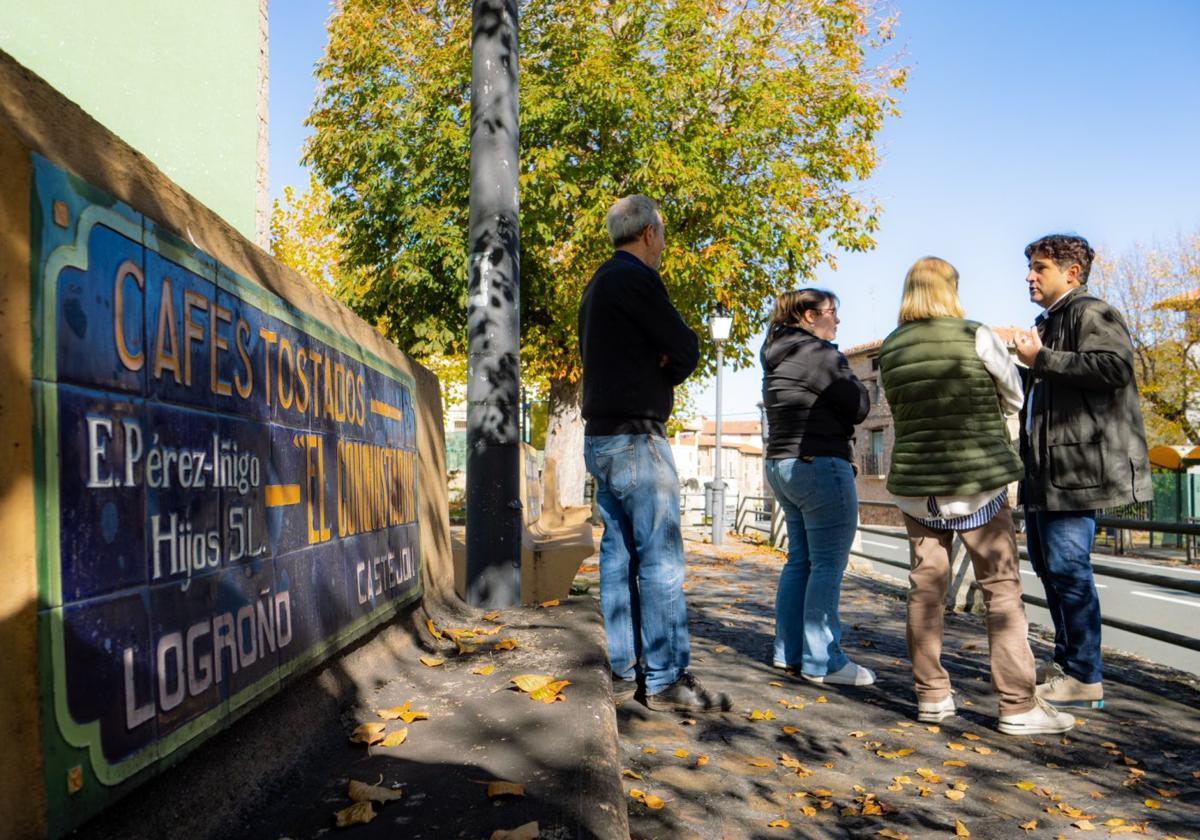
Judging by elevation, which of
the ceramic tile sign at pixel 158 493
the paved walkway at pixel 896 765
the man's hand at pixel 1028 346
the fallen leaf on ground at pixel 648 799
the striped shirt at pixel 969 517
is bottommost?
the paved walkway at pixel 896 765

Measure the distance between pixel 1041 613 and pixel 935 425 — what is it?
8.52m

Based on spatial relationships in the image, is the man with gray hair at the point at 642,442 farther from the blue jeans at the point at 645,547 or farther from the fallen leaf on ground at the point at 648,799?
the fallen leaf on ground at the point at 648,799

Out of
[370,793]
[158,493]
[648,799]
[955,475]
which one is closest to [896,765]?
[648,799]

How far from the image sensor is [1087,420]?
4449mm

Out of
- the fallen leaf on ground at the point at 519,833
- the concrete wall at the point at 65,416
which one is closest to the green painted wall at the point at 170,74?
the concrete wall at the point at 65,416

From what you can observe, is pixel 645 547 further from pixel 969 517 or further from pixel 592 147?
pixel 592 147

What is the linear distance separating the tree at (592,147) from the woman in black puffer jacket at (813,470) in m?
12.3

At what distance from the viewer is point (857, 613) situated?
Answer: 8203mm

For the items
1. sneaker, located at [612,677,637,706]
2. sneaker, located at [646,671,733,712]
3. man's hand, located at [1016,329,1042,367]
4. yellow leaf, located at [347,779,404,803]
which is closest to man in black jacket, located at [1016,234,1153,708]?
man's hand, located at [1016,329,1042,367]

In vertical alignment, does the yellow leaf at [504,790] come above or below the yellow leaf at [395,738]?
above

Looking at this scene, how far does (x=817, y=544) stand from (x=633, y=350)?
5.38 feet

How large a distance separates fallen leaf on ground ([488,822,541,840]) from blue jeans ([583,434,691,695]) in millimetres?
2319

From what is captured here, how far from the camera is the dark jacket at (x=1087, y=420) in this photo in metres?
4.33

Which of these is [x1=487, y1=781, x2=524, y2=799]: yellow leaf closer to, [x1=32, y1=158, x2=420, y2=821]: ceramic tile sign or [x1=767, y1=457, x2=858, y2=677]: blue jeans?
[x1=32, y1=158, x2=420, y2=821]: ceramic tile sign
